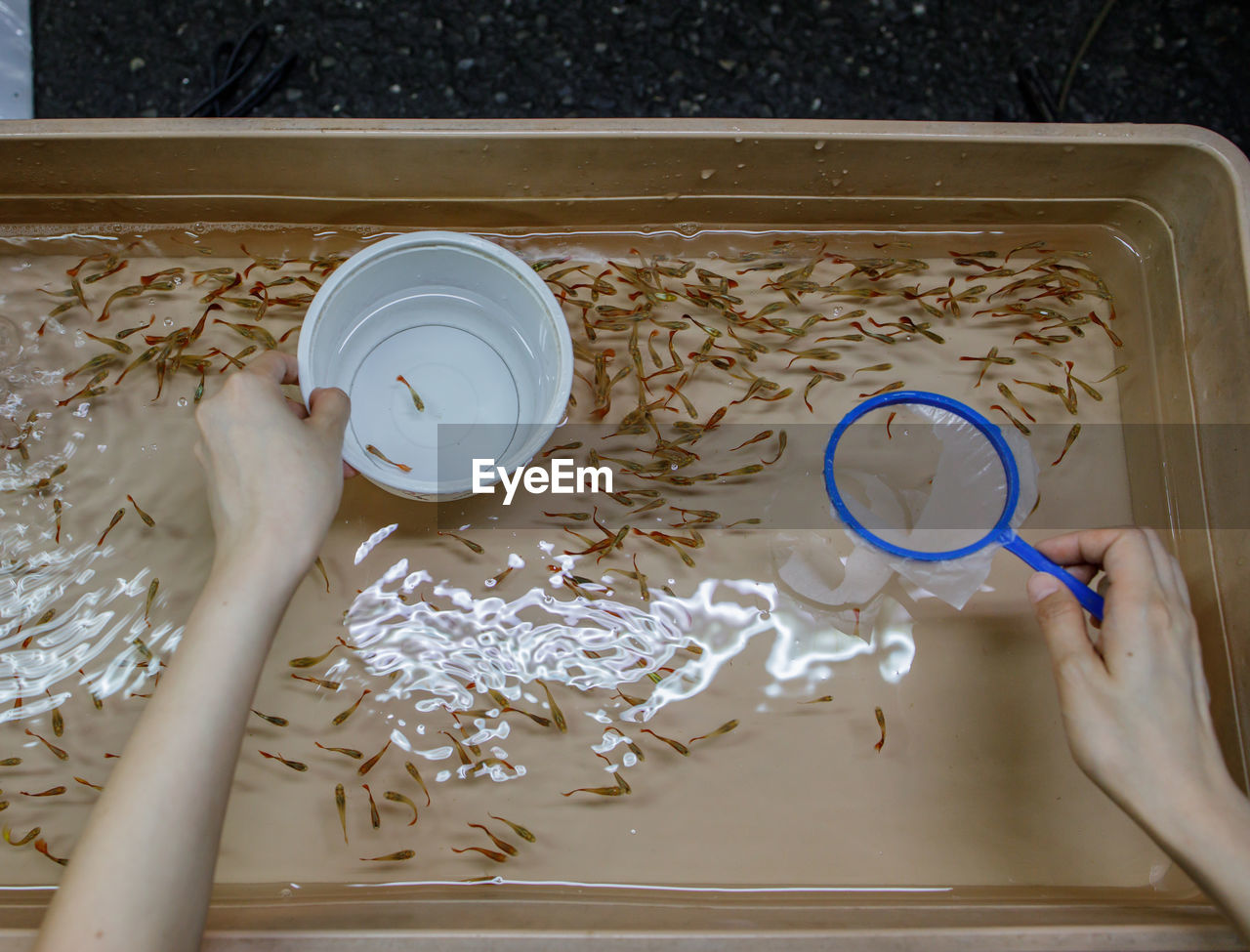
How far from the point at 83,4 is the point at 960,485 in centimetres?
199

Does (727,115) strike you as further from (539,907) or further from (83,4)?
(539,907)

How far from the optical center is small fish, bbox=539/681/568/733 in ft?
4.16

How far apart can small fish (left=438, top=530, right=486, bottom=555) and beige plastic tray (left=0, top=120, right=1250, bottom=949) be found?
1.58 feet

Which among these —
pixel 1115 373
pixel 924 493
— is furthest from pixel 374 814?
pixel 1115 373

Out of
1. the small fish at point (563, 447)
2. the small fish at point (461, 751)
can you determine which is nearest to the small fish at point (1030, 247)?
the small fish at point (563, 447)

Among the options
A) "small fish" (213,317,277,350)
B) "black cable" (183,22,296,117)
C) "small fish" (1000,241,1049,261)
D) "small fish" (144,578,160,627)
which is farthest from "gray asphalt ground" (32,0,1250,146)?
"small fish" (144,578,160,627)

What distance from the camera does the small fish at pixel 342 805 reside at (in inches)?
48.0

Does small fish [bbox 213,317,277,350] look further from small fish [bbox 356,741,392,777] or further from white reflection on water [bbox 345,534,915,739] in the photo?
small fish [bbox 356,741,392,777]

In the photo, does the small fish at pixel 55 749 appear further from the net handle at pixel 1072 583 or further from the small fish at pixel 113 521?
the net handle at pixel 1072 583

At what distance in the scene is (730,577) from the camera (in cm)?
136

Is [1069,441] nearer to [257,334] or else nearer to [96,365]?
[257,334]

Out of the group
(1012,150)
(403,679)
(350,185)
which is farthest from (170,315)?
(1012,150)

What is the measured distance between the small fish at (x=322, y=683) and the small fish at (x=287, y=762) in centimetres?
11

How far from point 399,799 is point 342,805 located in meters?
0.08
